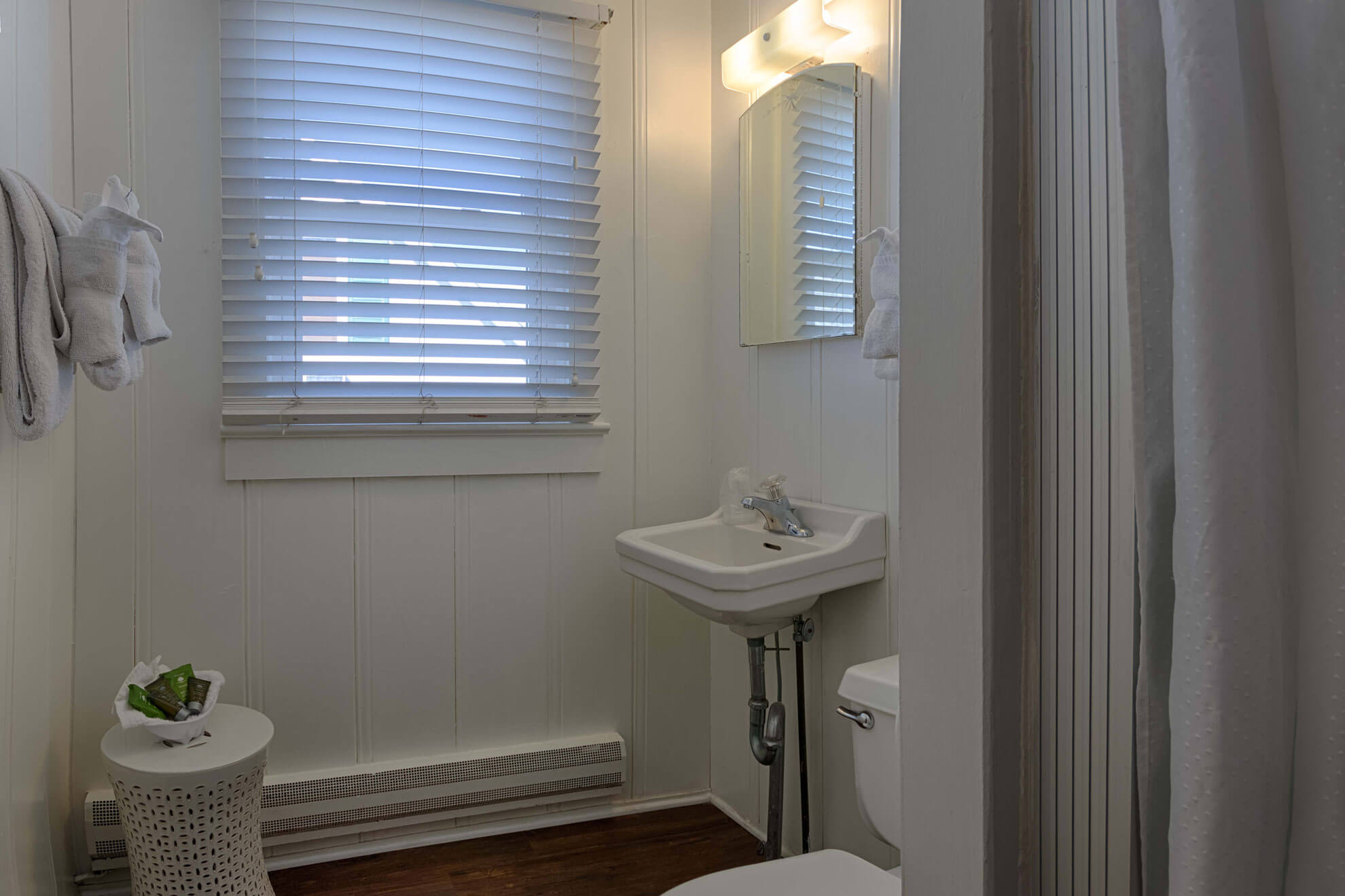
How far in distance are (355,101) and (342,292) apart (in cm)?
47

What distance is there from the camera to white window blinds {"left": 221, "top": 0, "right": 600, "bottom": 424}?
2.12m

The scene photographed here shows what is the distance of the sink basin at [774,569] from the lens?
5.70ft

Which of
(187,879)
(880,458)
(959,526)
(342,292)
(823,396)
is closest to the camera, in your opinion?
(959,526)

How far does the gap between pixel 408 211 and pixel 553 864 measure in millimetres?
1664

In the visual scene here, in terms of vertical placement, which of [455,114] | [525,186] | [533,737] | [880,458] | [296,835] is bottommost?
[296,835]

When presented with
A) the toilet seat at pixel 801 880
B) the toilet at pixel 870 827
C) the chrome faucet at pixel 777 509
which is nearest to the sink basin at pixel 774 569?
the chrome faucet at pixel 777 509

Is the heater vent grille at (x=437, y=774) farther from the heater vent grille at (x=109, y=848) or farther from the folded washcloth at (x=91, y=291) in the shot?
the folded washcloth at (x=91, y=291)

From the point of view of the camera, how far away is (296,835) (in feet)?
7.01

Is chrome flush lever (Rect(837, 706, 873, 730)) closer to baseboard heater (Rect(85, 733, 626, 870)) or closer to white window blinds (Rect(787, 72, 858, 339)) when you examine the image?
white window blinds (Rect(787, 72, 858, 339))

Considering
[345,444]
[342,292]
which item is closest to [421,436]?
[345,444]

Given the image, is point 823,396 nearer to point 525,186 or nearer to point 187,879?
point 525,186

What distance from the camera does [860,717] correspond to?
142 cm

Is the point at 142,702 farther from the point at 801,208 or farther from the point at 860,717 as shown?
the point at 801,208

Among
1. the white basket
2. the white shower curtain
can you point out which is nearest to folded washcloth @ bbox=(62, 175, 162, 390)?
the white basket
